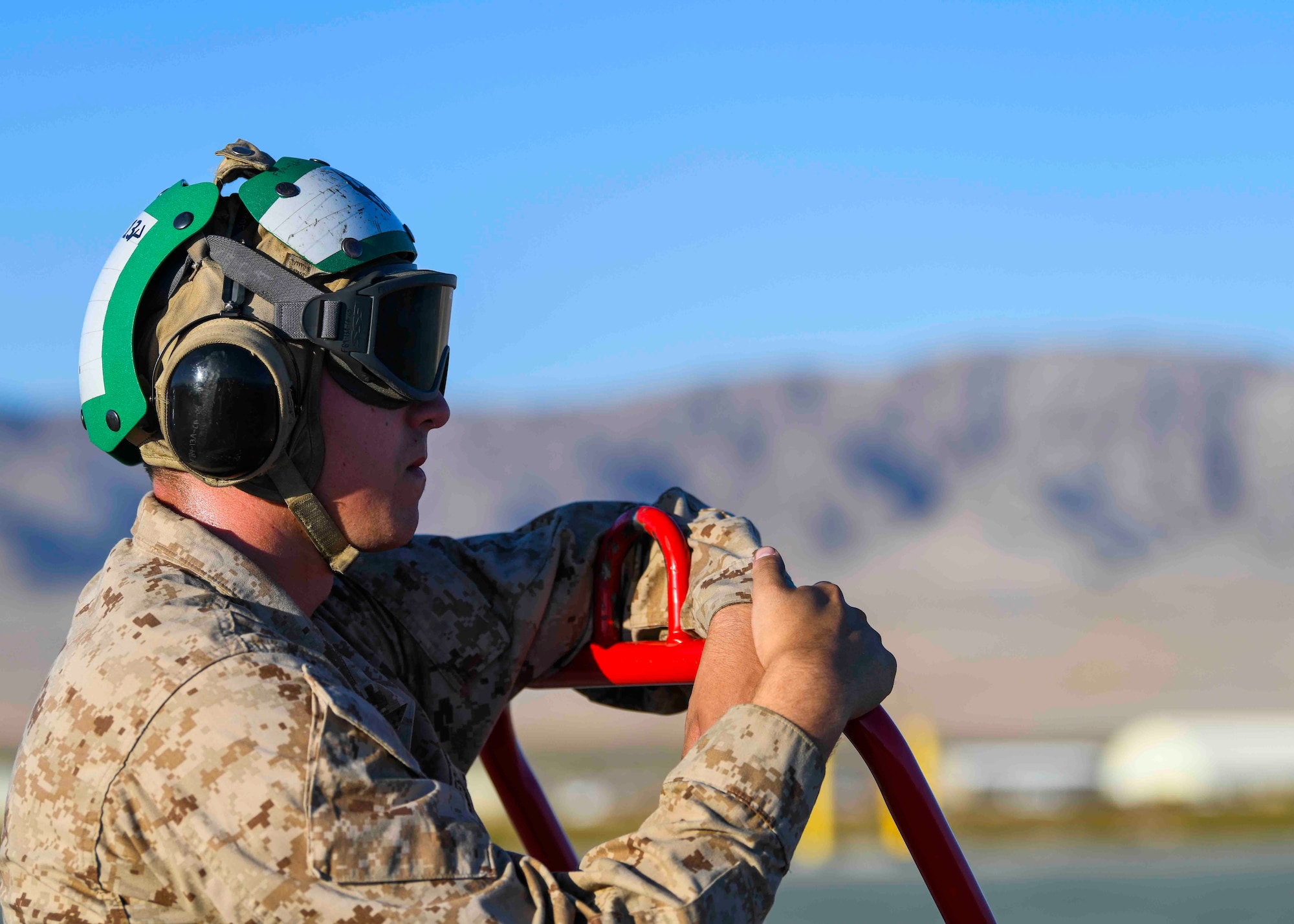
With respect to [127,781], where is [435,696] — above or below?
above

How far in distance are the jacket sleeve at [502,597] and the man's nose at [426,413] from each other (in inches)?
14.7

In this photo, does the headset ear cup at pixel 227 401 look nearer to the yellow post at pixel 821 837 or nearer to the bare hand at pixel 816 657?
the bare hand at pixel 816 657

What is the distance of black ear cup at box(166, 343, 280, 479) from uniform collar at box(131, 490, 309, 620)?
103 mm

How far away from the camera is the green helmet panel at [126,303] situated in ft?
8.15

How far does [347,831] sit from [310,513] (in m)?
0.73

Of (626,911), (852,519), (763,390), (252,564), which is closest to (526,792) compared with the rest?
(252,564)

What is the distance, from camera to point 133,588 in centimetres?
223

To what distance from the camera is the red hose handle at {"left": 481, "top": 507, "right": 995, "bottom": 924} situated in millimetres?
2260

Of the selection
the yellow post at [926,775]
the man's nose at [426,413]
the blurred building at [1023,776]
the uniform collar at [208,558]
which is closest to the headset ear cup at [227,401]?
the uniform collar at [208,558]

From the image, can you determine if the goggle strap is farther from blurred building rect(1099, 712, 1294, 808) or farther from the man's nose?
blurred building rect(1099, 712, 1294, 808)

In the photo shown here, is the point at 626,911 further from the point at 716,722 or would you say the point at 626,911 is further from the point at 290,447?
the point at 290,447

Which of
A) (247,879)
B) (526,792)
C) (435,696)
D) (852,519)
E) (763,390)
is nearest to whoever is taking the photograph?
(247,879)

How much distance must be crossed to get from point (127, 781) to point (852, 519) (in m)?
141

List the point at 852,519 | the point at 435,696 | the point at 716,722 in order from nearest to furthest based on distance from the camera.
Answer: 1. the point at 716,722
2. the point at 435,696
3. the point at 852,519
